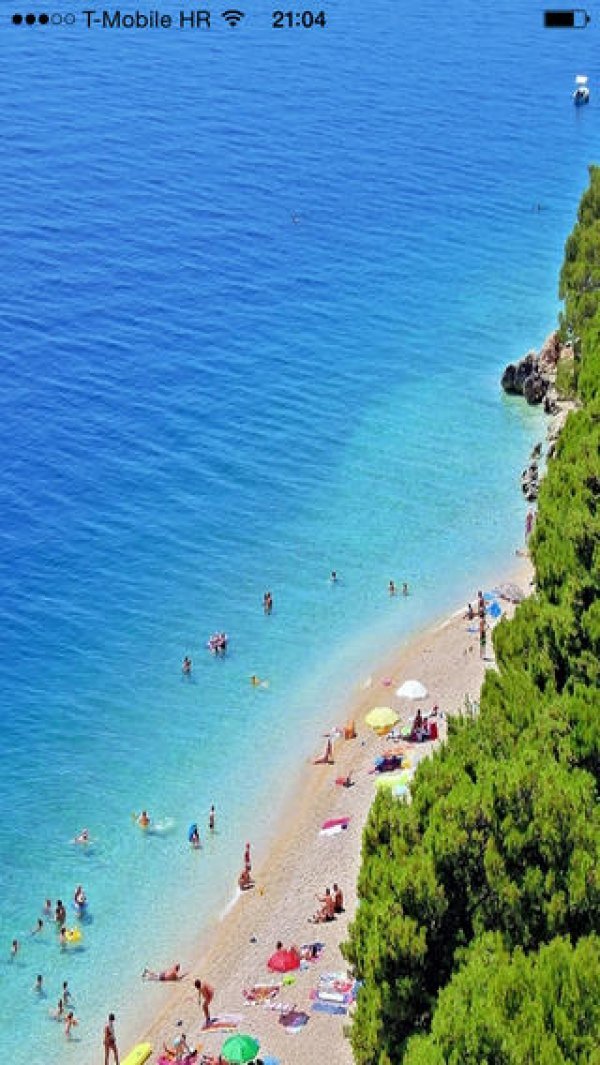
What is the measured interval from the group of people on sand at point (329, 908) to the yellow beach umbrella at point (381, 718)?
989 cm

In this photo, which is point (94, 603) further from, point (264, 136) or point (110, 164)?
point (264, 136)

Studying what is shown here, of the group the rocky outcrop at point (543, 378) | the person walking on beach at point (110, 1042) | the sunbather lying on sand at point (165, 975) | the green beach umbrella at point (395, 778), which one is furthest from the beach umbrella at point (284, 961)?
the rocky outcrop at point (543, 378)

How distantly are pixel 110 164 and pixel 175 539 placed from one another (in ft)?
167

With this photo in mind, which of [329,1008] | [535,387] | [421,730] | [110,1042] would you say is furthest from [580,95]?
[110,1042]

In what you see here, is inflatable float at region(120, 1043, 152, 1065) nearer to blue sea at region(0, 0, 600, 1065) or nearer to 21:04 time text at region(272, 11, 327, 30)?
blue sea at region(0, 0, 600, 1065)

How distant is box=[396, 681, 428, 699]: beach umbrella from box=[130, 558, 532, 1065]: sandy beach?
11.7 inches

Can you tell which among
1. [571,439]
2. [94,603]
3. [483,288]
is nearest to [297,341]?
[483,288]

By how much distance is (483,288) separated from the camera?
309 ft

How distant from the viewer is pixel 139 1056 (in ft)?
130

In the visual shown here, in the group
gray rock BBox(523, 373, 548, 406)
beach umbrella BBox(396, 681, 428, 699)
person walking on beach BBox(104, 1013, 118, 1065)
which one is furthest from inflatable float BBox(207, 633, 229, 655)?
gray rock BBox(523, 373, 548, 406)

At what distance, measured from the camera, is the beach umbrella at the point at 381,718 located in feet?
176

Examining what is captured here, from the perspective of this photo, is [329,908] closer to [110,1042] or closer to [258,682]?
[110,1042]

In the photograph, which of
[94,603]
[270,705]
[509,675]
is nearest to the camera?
[509,675]

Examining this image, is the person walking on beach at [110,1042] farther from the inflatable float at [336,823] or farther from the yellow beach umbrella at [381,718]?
the yellow beach umbrella at [381,718]
